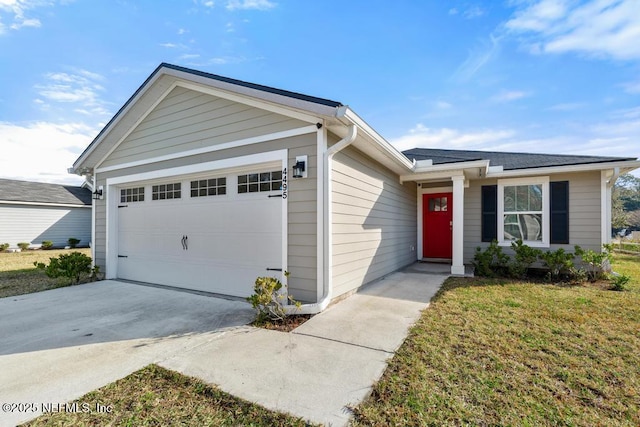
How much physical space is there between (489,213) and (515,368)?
5922mm

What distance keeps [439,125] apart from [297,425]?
1131cm

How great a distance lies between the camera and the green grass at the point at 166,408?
1952 mm

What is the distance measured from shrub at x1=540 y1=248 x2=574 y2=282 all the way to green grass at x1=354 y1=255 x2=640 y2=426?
191 centimetres

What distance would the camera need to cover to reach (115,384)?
2.40m

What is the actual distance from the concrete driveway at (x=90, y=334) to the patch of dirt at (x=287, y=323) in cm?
40

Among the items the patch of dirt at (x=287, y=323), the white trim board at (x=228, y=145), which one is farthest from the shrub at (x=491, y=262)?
Answer: the white trim board at (x=228, y=145)

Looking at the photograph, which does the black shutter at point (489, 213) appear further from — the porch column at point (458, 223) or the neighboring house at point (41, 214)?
the neighboring house at point (41, 214)

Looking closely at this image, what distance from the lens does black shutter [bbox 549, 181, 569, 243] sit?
273 inches

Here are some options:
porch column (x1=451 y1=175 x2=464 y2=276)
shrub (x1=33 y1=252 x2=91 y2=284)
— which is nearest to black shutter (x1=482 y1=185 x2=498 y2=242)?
porch column (x1=451 y1=175 x2=464 y2=276)

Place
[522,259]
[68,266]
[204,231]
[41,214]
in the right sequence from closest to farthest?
[204,231]
[68,266]
[522,259]
[41,214]

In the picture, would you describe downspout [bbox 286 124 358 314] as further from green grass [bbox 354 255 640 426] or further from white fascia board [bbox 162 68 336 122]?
green grass [bbox 354 255 640 426]

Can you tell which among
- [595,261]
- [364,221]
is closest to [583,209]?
[595,261]

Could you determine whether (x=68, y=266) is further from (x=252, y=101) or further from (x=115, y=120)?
(x=252, y=101)

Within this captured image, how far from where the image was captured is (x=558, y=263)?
20.8 ft
